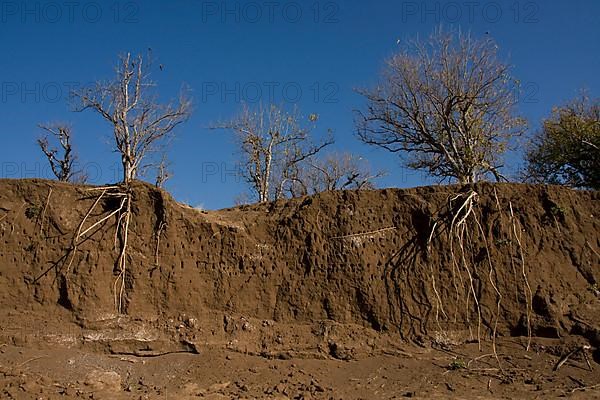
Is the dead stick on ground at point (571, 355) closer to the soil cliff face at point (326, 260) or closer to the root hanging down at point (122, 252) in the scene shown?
the soil cliff face at point (326, 260)

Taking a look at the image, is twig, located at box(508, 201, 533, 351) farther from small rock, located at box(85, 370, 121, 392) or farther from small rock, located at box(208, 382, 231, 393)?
small rock, located at box(85, 370, 121, 392)

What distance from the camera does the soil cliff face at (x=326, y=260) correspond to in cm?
758

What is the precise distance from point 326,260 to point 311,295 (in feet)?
1.79

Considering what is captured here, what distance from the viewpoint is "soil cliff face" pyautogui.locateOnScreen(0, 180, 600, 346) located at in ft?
24.9

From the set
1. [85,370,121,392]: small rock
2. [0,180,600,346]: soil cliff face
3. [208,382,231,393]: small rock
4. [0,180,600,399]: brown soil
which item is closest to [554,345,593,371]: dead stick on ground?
[0,180,600,399]: brown soil

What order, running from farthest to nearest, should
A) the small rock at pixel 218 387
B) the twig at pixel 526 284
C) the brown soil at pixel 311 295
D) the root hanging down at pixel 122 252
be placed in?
the twig at pixel 526 284, the root hanging down at pixel 122 252, the brown soil at pixel 311 295, the small rock at pixel 218 387

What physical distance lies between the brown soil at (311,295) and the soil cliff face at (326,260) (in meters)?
0.02

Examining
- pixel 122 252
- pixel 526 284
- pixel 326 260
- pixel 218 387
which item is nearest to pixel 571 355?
pixel 526 284

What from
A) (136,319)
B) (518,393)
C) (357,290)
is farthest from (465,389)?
(136,319)

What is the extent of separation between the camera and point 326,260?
8016 mm

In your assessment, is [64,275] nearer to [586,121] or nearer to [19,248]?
[19,248]

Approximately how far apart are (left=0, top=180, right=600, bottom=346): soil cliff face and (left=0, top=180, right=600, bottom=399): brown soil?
0.07 ft

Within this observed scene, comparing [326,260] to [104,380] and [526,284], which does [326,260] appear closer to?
[526,284]

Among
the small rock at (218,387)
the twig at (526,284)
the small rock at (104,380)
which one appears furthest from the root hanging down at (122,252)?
the twig at (526,284)
